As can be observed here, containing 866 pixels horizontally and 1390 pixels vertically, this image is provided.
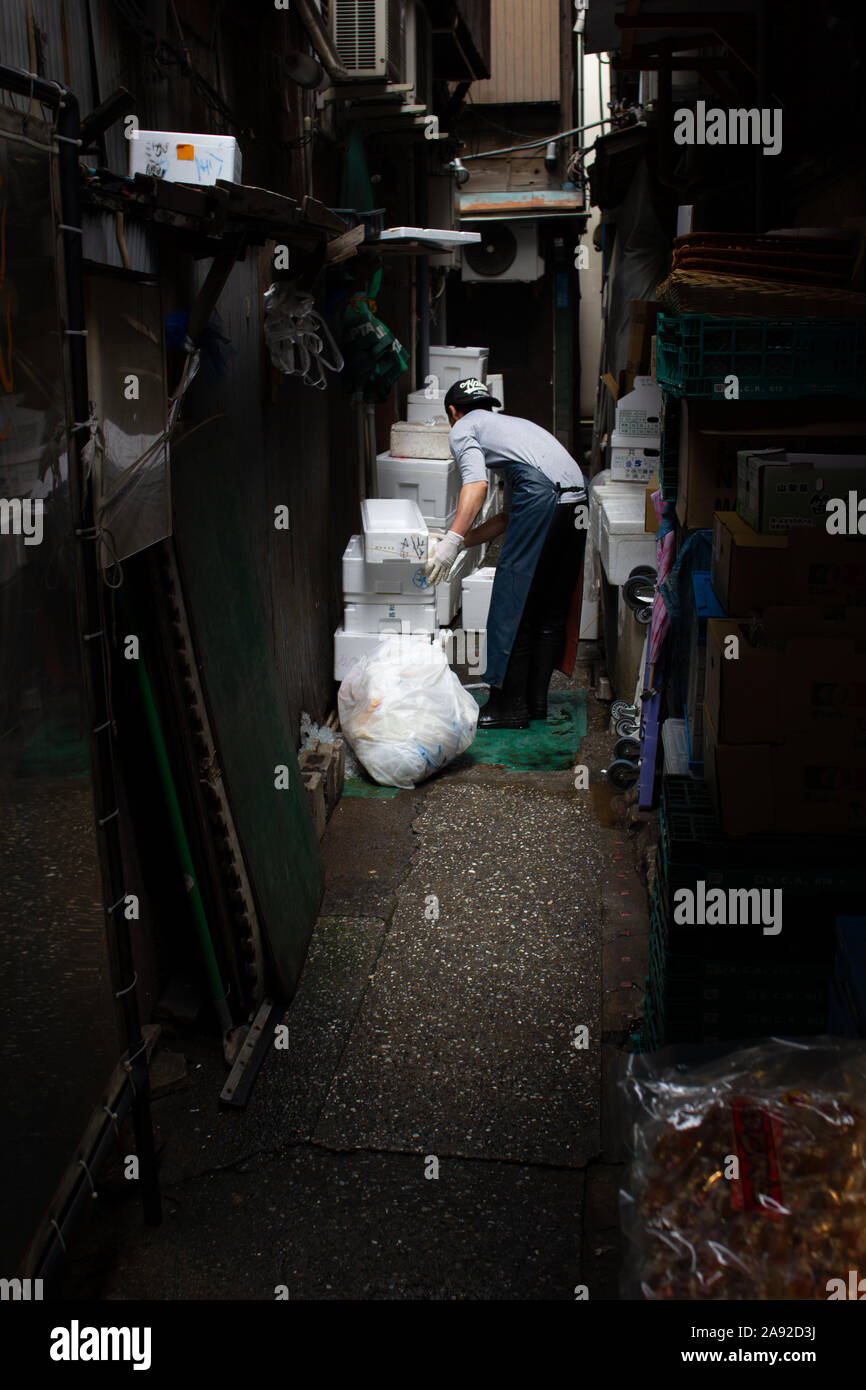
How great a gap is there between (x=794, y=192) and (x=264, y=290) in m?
3.14

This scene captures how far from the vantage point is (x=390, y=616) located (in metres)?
7.88

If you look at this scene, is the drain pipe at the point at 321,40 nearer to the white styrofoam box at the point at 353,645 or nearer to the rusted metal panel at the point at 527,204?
the white styrofoam box at the point at 353,645

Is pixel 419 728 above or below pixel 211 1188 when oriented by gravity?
above

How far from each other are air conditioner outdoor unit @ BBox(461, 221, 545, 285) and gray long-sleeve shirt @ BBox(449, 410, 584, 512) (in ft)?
36.7

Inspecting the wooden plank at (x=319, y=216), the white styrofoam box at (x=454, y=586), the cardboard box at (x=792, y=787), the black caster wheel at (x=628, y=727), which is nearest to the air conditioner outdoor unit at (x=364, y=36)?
the wooden plank at (x=319, y=216)

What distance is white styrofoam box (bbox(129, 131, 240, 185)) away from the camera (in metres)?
4.07

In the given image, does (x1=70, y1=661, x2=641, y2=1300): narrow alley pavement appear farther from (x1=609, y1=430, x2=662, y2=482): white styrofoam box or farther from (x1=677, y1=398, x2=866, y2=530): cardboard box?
(x1=609, y1=430, x2=662, y2=482): white styrofoam box

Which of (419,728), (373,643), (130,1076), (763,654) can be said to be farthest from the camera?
A: (373,643)

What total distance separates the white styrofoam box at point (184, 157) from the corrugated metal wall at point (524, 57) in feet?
50.9

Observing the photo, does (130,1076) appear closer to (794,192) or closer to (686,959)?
(686,959)

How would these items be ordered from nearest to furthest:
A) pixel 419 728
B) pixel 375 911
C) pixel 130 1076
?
pixel 130 1076 < pixel 375 911 < pixel 419 728

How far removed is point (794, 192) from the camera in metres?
6.59

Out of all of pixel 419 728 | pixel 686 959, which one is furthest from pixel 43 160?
pixel 419 728

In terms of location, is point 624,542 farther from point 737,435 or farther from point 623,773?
point 737,435
